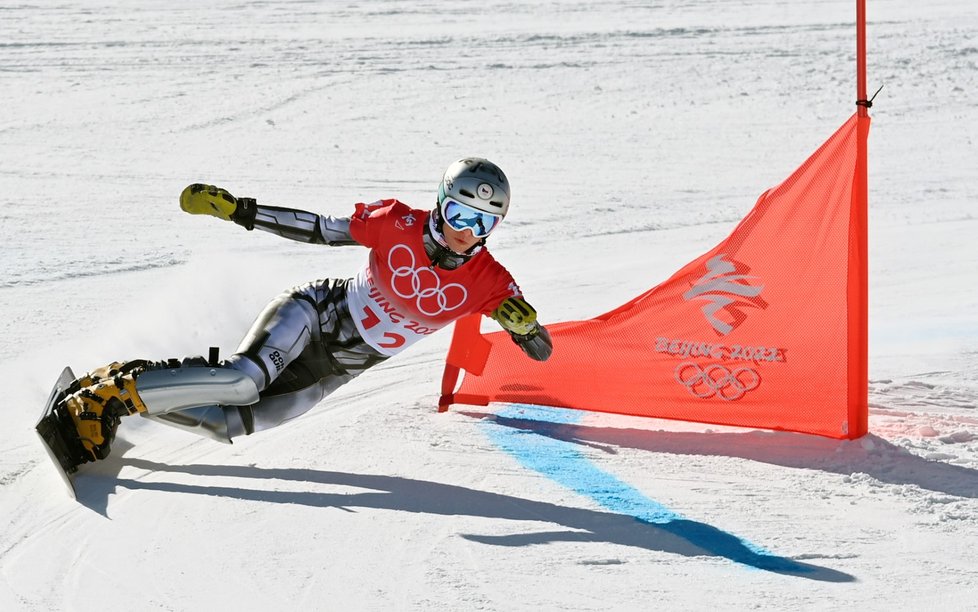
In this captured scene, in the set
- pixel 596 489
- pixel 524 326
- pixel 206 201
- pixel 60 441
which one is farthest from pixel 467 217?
pixel 60 441

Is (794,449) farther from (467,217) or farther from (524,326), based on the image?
(467,217)

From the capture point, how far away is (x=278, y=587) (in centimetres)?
443

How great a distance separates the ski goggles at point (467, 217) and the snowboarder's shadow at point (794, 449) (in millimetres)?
1203

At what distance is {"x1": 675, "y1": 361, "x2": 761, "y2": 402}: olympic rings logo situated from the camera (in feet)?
19.1

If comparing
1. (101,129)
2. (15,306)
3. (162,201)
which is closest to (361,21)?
(101,129)

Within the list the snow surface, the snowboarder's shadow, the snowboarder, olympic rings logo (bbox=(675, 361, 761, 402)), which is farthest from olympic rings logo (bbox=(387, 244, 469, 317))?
olympic rings logo (bbox=(675, 361, 761, 402))

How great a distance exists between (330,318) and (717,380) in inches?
74.3

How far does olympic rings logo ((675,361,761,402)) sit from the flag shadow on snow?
41.8 inches

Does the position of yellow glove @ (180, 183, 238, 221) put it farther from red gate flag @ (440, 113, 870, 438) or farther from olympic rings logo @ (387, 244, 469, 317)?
red gate flag @ (440, 113, 870, 438)

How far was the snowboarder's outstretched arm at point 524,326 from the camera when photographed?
534 cm

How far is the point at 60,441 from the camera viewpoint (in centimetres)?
527

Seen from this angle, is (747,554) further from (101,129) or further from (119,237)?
(101,129)

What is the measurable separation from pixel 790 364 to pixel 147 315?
3859mm

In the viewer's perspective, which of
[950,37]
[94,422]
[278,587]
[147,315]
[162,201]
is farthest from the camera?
[950,37]
